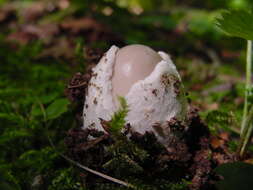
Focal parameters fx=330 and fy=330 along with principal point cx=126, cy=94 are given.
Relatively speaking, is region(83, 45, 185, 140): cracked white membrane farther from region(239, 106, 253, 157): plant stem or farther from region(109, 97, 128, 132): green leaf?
region(239, 106, 253, 157): plant stem

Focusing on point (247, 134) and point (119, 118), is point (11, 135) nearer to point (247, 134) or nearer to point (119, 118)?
point (119, 118)

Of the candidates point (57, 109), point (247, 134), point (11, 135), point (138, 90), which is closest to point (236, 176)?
point (247, 134)

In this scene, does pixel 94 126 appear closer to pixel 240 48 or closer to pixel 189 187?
pixel 189 187

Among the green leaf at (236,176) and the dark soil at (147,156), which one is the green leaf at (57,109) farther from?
the green leaf at (236,176)

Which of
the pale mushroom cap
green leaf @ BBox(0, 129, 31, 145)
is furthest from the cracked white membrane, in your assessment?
green leaf @ BBox(0, 129, 31, 145)

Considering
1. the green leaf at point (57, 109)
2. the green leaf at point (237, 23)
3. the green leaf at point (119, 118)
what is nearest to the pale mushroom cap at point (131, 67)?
the green leaf at point (119, 118)

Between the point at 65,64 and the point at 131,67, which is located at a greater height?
the point at 131,67
